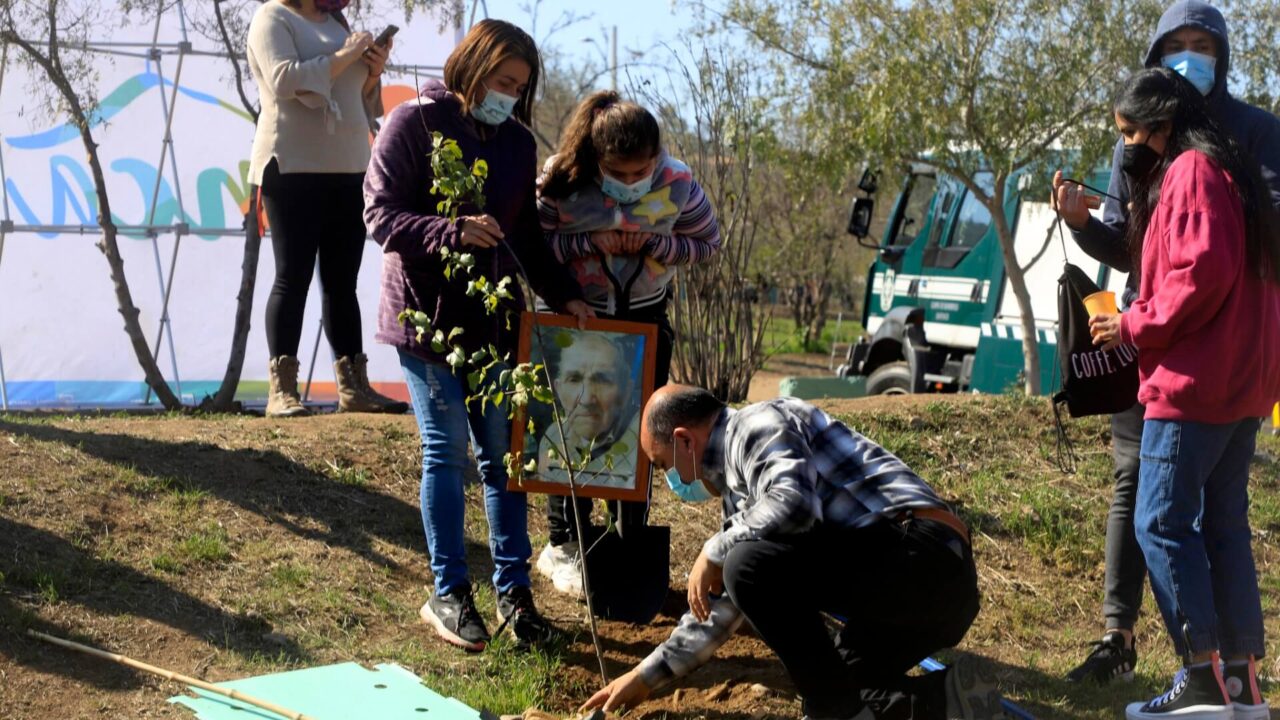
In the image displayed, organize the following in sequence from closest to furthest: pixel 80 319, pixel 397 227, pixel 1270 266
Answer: pixel 1270 266 → pixel 397 227 → pixel 80 319

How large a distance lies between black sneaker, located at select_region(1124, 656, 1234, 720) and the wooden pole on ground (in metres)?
2.42

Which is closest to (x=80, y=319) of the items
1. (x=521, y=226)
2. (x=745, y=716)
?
(x=521, y=226)

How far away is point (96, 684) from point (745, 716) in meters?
1.85

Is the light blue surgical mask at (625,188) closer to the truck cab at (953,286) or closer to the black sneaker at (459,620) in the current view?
the black sneaker at (459,620)

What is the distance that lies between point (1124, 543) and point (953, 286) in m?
7.23

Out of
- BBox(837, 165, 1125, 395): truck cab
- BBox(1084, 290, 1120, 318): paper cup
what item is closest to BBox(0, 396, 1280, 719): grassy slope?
BBox(1084, 290, 1120, 318): paper cup

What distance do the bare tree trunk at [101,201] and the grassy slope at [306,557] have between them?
168 cm

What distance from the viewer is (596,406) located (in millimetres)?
4516

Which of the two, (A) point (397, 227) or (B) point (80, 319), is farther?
(B) point (80, 319)

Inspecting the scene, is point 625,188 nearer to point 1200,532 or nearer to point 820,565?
point 820,565

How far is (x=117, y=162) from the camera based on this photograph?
31.4 feet

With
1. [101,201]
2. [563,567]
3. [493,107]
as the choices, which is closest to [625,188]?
[493,107]

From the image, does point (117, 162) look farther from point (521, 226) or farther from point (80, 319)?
point (521, 226)

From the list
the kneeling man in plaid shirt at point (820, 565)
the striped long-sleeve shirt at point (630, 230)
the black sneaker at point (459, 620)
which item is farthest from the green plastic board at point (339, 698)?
the striped long-sleeve shirt at point (630, 230)
